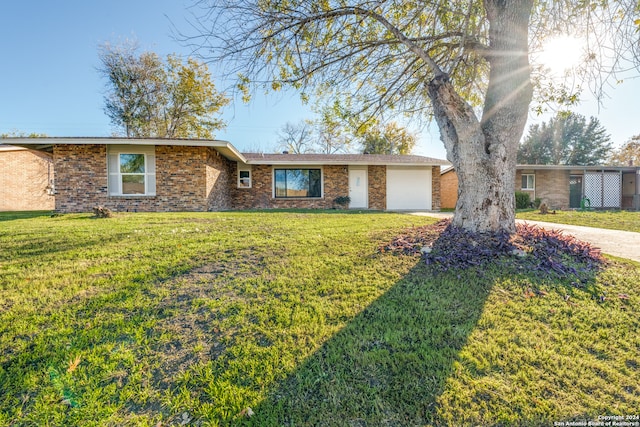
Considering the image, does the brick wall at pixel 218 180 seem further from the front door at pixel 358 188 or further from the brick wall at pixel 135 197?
the front door at pixel 358 188

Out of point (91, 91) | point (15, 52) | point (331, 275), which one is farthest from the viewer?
point (91, 91)

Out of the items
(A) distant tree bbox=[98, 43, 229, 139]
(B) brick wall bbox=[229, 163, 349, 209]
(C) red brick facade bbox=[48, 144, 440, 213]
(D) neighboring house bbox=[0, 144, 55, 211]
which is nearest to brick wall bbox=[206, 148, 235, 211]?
(C) red brick facade bbox=[48, 144, 440, 213]

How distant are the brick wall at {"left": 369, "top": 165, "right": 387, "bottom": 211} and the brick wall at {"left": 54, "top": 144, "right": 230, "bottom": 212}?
8.06 metres

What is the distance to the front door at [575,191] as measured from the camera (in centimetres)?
1731

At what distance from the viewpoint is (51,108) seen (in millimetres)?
17906

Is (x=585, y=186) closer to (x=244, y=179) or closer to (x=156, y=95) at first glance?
(x=244, y=179)

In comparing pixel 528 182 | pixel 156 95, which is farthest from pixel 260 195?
pixel 528 182

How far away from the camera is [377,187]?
48.3 feet

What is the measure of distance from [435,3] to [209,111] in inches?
734

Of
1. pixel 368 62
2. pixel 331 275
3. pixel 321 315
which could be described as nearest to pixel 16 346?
pixel 321 315

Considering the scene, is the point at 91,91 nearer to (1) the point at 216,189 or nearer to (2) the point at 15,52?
(2) the point at 15,52

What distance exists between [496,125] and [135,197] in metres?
11.5

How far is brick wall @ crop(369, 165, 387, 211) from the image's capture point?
48.1 ft

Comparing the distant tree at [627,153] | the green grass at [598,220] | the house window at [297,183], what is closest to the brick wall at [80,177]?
the house window at [297,183]
